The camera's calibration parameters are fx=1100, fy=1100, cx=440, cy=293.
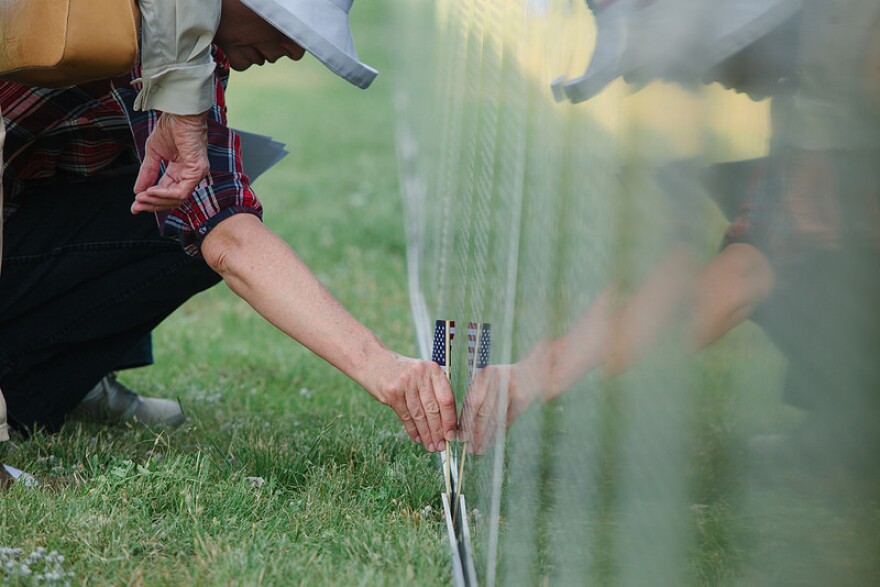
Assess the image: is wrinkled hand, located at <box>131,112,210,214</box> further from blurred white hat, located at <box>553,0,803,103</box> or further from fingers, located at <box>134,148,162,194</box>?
blurred white hat, located at <box>553,0,803,103</box>

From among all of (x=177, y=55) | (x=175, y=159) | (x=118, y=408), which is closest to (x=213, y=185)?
(x=175, y=159)

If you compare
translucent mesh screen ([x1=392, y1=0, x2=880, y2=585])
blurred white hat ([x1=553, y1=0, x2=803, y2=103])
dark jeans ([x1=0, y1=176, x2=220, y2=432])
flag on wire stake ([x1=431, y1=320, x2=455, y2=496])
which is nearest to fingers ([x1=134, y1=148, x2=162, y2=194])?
dark jeans ([x1=0, y1=176, x2=220, y2=432])

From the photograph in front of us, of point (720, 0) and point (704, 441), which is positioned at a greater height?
point (720, 0)

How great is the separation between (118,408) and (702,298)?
7.23 ft

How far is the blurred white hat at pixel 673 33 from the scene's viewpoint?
3.62 ft

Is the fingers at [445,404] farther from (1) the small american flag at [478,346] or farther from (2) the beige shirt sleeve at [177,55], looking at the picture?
(2) the beige shirt sleeve at [177,55]

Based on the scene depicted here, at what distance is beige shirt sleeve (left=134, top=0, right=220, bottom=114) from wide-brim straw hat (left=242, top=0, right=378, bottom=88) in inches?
4.9

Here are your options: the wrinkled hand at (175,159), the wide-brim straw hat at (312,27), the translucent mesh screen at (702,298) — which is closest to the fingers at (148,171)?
the wrinkled hand at (175,159)

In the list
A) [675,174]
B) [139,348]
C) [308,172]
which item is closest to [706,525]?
[675,174]

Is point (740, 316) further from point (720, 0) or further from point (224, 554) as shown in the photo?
point (224, 554)

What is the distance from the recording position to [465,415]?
2102 mm

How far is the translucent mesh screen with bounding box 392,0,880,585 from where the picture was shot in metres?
1.05

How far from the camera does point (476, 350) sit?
2.05 meters

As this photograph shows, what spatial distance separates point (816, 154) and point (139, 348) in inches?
96.3
